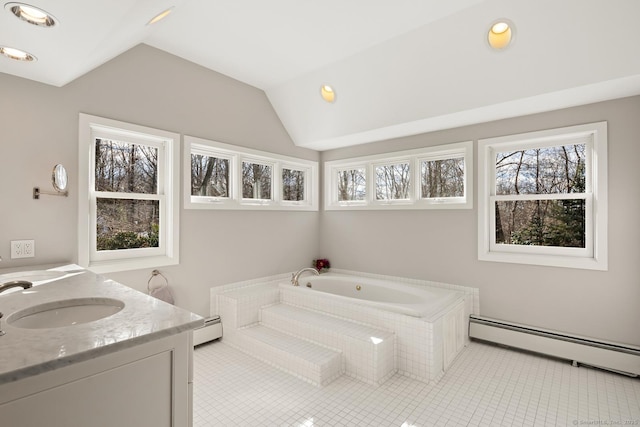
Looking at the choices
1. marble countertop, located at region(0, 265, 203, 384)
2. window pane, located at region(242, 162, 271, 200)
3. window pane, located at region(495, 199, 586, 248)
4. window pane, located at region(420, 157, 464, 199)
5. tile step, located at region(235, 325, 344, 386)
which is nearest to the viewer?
marble countertop, located at region(0, 265, 203, 384)

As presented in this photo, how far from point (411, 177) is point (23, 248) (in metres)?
3.62

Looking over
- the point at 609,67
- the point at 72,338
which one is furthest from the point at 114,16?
the point at 609,67

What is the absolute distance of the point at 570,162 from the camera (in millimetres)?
2971

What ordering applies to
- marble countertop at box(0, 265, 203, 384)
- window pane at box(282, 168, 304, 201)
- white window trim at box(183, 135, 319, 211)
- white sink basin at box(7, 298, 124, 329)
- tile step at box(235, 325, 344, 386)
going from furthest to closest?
window pane at box(282, 168, 304, 201), white window trim at box(183, 135, 319, 211), tile step at box(235, 325, 344, 386), white sink basin at box(7, 298, 124, 329), marble countertop at box(0, 265, 203, 384)

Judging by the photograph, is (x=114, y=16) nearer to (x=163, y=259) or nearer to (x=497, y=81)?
(x=163, y=259)

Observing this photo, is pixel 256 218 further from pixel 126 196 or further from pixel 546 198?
pixel 546 198

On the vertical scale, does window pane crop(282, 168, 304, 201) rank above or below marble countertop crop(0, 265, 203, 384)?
above

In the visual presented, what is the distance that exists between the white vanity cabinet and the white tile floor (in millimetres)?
1134

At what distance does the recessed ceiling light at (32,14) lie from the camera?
1352 millimetres

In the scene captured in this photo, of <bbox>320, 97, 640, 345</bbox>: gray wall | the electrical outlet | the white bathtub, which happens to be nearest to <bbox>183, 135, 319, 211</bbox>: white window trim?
<bbox>320, 97, 640, 345</bbox>: gray wall

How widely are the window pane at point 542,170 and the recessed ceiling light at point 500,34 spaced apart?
123 cm

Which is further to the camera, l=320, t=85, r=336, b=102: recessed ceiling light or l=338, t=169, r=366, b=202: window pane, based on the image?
l=338, t=169, r=366, b=202: window pane

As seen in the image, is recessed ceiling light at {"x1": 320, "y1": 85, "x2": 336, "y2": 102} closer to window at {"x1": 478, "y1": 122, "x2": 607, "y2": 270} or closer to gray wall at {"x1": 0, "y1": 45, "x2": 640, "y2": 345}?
gray wall at {"x1": 0, "y1": 45, "x2": 640, "y2": 345}

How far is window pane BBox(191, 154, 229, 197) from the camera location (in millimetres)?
3389
